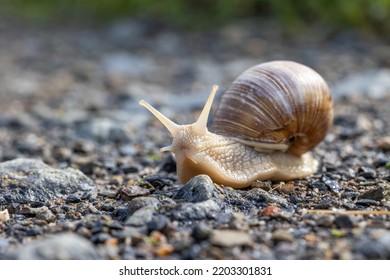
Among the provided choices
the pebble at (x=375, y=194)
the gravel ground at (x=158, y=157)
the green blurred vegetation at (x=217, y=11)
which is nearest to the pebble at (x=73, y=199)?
the gravel ground at (x=158, y=157)

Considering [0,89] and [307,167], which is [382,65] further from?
[0,89]

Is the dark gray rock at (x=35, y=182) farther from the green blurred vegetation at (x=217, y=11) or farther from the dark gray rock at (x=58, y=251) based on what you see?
the green blurred vegetation at (x=217, y=11)

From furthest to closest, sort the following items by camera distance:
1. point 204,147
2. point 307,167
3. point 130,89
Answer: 1. point 130,89
2. point 307,167
3. point 204,147

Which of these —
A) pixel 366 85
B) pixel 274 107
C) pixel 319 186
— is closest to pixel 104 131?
pixel 274 107

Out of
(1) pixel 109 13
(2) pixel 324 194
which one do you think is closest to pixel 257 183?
(2) pixel 324 194

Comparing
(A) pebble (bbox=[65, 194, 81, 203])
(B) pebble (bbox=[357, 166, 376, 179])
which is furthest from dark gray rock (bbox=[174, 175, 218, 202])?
(B) pebble (bbox=[357, 166, 376, 179])
